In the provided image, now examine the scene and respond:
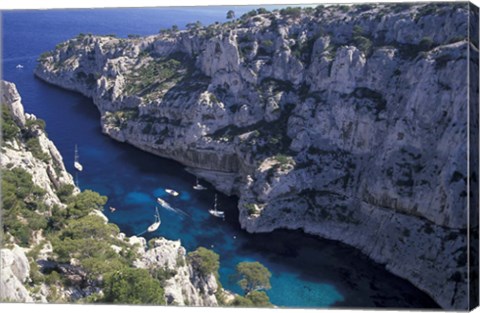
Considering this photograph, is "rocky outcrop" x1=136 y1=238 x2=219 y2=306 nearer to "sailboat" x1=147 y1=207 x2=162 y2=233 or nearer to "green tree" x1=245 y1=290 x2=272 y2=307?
"green tree" x1=245 y1=290 x2=272 y2=307

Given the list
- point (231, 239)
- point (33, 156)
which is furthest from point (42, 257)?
point (231, 239)

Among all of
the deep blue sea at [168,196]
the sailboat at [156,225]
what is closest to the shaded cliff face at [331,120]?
the deep blue sea at [168,196]

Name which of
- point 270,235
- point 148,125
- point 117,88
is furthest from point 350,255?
point 117,88

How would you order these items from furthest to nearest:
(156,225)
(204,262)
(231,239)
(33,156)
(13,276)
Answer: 1. (156,225)
2. (231,239)
3. (33,156)
4. (204,262)
5. (13,276)

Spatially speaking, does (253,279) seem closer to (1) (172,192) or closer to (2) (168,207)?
(2) (168,207)

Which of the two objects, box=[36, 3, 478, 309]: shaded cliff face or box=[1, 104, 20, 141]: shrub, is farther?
box=[1, 104, 20, 141]: shrub

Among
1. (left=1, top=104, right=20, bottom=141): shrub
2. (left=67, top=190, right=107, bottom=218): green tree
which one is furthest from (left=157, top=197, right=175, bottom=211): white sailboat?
(left=1, top=104, right=20, bottom=141): shrub
